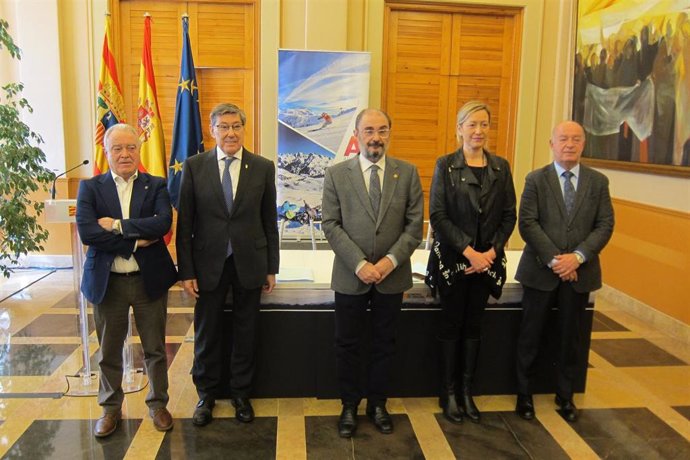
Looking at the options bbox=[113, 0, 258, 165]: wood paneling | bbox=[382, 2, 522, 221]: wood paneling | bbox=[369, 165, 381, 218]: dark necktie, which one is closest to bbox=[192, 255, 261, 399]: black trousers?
bbox=[369, 165, 381, 218]: dark necktie

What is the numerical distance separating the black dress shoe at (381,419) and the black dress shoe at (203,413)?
2.83 ft

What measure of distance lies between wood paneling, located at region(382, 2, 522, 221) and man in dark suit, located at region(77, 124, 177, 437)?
160 inches

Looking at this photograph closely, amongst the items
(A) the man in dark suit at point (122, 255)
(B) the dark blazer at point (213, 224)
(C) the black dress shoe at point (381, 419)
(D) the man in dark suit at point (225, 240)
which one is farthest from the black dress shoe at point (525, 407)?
(A) the man in dark suit at point (122, 255)

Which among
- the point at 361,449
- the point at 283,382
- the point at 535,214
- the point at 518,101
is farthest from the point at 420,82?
the point at 361,449

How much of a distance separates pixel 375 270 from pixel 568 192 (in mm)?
1153

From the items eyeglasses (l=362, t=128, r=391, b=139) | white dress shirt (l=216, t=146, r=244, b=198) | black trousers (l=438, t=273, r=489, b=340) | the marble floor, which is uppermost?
eyeglasses (l=362, t=128, r=391, b=139)

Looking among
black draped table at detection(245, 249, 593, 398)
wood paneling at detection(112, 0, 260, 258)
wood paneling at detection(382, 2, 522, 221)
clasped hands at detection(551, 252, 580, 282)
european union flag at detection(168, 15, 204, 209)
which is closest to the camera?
clasped hands at detection(551, 252, 580, 282)

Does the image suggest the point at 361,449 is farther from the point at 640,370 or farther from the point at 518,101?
the point at 518,101

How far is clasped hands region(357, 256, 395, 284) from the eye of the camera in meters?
2.79

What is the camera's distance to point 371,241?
9.33 ft

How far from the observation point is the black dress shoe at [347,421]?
2.97 meters

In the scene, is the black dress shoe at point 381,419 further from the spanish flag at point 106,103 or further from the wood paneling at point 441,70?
the wood paneling at point 441,70

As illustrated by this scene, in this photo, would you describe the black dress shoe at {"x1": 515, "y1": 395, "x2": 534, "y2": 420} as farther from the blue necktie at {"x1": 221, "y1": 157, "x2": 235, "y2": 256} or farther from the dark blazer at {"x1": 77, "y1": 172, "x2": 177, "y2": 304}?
the dark blazer at {"x1": 77, "y1": 172, "x2": 177, "y2": 304}

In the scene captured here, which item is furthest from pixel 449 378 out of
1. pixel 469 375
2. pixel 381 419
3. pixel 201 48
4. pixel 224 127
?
pixel 201 48
